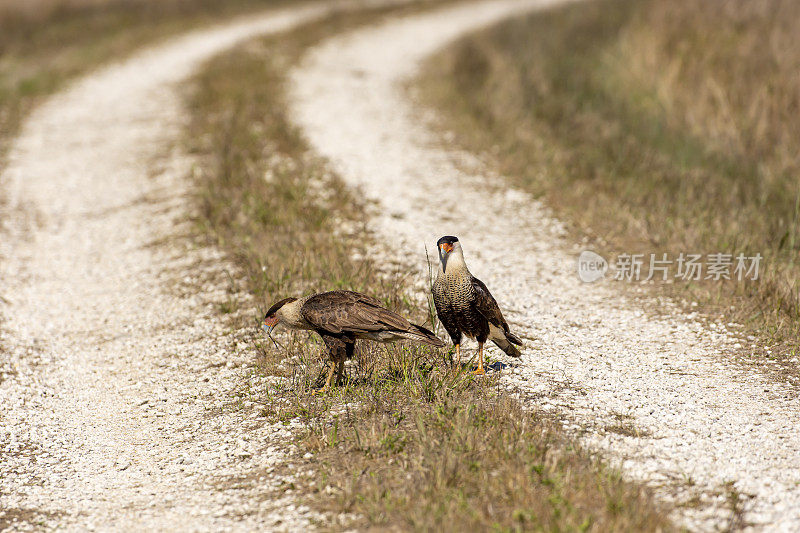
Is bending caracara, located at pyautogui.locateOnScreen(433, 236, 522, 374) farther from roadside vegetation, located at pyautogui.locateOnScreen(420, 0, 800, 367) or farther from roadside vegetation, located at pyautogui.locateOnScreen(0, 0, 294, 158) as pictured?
roadside vegetation, located at pyautogui.locateOnScreen(0, 0, 294, 158)

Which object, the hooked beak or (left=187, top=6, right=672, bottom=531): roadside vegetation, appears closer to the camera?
(left=187, top=6, right=672, bottom=531): roadside vegetation

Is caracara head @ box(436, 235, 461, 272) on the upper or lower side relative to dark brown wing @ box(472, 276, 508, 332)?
upper

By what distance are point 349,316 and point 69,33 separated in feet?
68.0

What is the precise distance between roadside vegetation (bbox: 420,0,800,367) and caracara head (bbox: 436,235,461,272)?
3.44 metres

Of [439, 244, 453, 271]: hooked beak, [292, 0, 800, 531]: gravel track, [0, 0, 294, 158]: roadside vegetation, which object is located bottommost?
[292, 0, 800, 531]: gravel track

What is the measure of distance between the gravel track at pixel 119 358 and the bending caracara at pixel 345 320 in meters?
0.78

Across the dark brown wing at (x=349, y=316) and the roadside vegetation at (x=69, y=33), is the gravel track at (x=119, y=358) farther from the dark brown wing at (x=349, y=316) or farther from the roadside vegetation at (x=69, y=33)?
the roadside vegetation at (x=69, y=33)

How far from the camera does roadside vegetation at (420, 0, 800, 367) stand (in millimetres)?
9484

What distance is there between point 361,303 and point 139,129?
10556mm
